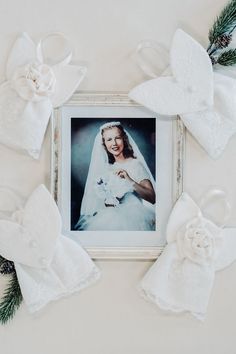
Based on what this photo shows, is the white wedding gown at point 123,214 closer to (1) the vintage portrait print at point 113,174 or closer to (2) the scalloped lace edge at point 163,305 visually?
(1) the vintage portrait print at point 113,174

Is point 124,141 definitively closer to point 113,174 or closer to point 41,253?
point 113,174

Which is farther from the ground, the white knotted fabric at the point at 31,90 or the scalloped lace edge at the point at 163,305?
the white knotted fabric at the point at 31,90

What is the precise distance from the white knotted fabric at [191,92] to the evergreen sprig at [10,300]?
44cm

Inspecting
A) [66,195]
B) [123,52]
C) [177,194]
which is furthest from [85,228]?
[123,52]

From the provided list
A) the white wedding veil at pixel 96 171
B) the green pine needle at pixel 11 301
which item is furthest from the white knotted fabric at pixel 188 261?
the green pine needle at pixel 11 301

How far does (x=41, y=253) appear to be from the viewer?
1016 millimetres

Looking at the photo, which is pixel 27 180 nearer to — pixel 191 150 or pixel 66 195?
pixel 66 195

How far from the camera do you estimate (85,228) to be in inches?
41.0

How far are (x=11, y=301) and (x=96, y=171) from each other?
31 cm

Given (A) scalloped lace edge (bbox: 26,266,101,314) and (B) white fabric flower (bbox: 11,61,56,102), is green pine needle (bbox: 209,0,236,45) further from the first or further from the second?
(A) scalloped lace edge (bbox: 26,266,101,314)

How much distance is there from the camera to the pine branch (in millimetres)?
1034

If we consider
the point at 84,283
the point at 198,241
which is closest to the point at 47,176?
the point at 84,283

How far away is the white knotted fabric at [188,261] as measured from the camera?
3.32ft

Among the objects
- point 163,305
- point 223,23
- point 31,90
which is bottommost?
point 163,305
